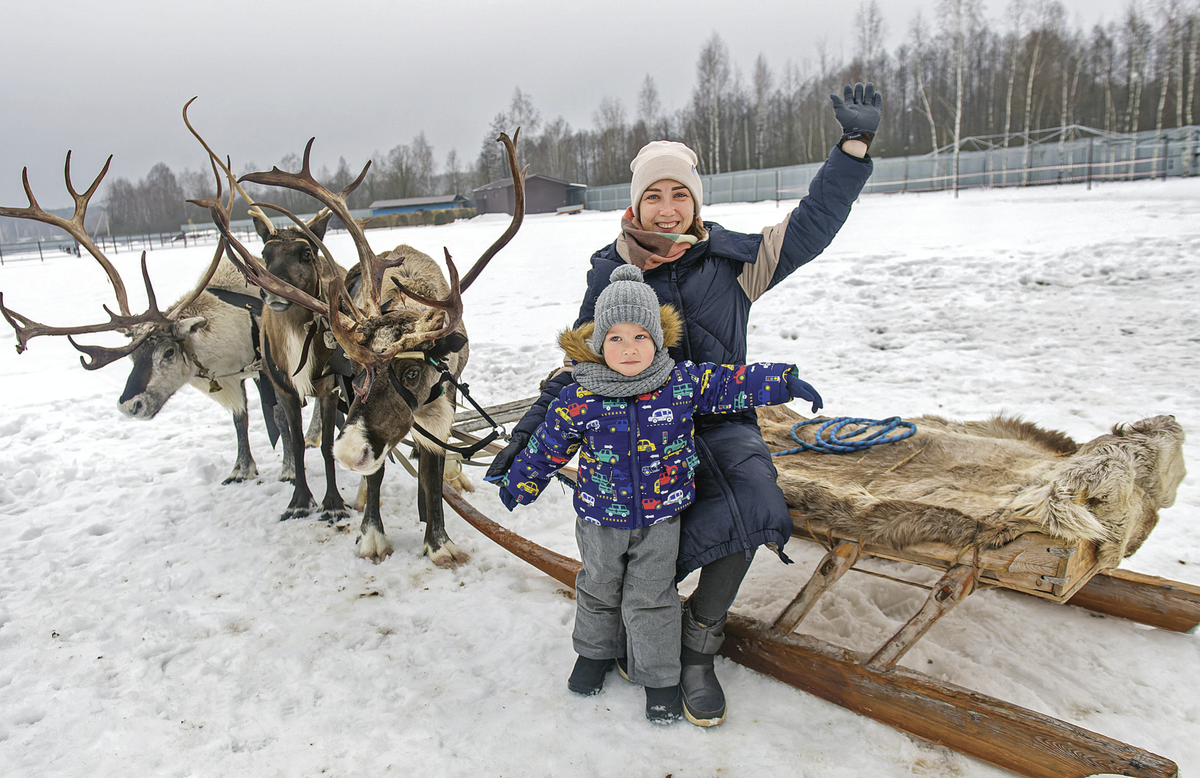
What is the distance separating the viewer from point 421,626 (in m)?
2.89

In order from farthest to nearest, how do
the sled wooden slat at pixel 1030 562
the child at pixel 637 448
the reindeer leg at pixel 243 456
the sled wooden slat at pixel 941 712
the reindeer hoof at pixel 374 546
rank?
the reindeer leg at pixel 243 456 → the reindeer hoof at pixel 374 546 → the child at pixel 637 448 → the sled wooden slat at pixel 1030 562 → the sled wooden slat at pixel 941 712

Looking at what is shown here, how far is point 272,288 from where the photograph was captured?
3143 millimetres

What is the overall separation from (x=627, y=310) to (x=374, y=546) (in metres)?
2.28

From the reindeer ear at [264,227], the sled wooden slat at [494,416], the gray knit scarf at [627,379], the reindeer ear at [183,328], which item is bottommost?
the sled wooden slat at [494,416]

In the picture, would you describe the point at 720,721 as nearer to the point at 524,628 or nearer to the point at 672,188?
the point at 524,628

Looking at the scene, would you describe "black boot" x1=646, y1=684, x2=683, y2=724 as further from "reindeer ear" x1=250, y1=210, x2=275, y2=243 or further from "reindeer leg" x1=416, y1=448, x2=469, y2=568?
"reindeer ear" x1=250, y1=210, x2=275, y2=243

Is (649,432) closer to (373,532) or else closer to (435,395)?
(435,395)

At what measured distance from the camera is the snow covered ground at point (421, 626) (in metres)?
2.11

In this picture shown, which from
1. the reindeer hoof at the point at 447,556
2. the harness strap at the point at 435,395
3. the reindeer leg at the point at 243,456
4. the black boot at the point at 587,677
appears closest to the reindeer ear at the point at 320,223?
the harness strap at the point at 435,395

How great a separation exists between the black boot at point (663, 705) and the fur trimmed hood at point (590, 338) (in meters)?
1.14

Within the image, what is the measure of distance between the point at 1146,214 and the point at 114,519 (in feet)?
47.9

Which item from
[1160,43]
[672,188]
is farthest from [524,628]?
[1160,43]

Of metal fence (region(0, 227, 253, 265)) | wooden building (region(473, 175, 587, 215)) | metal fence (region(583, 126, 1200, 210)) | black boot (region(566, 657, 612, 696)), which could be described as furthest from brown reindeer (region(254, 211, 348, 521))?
wooden building (region(473, 175, 587, 215))

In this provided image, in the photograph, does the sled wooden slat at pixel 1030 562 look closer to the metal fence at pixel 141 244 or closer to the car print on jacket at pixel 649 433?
the car print on jacket at pixel 649 433
